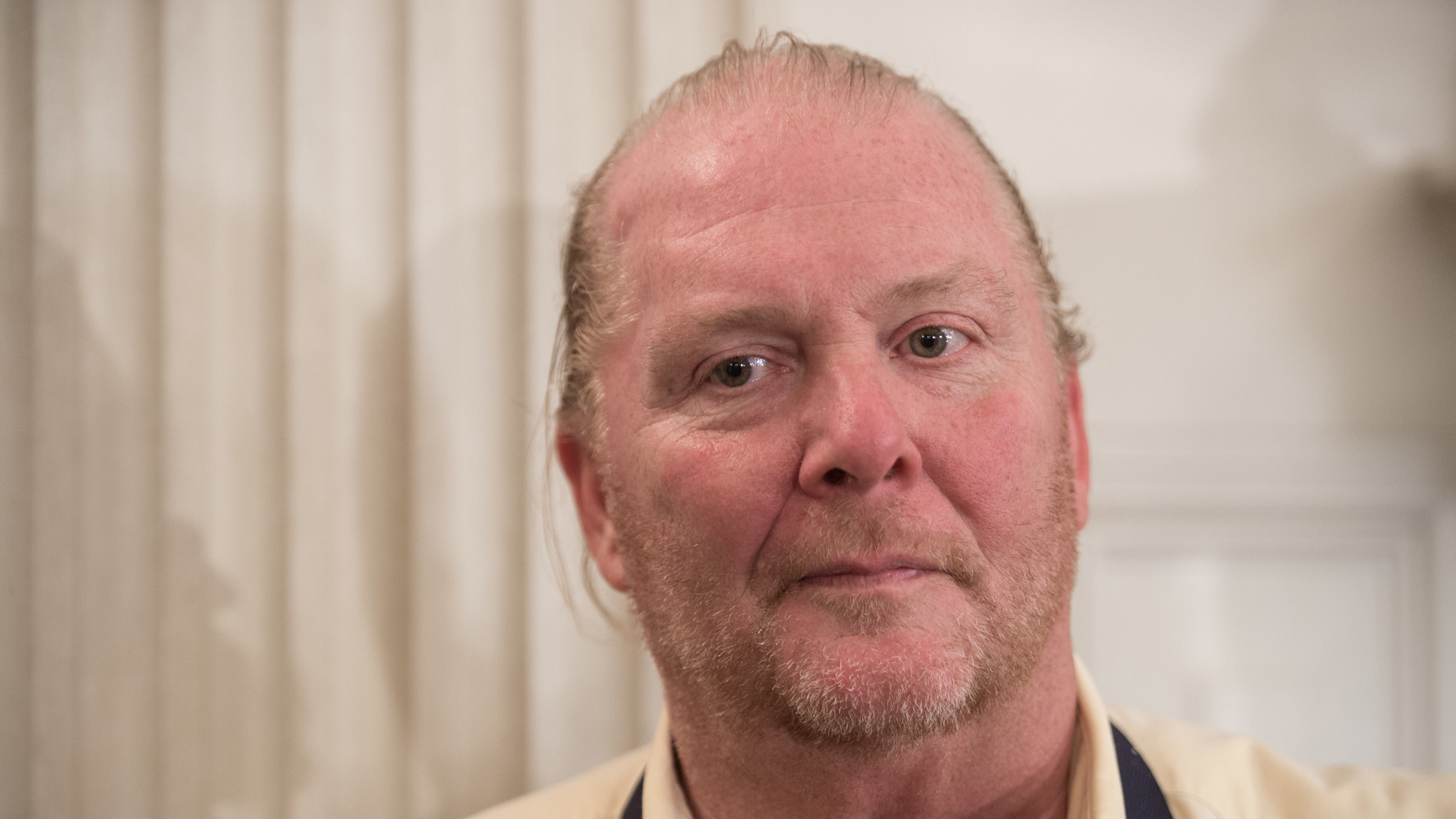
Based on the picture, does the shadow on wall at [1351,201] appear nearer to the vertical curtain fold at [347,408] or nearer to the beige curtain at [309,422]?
the beige curtain at [309,422]

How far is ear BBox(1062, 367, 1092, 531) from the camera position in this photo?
1.14 metres

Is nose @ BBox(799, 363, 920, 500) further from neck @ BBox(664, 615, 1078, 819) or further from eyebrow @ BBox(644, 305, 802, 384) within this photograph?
neck @ BBox(664, 615, 1078, 819)

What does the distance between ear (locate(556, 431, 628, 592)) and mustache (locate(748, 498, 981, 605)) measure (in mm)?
280

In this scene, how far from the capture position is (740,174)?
3.20 ft

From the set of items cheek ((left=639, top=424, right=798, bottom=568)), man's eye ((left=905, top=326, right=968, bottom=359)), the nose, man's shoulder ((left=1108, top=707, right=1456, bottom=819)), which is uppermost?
man's eye ((left=905, top=326, right=968, bottom=359))

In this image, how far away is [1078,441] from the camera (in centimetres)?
119

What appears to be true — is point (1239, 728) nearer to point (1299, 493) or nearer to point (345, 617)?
point (1299, 493)

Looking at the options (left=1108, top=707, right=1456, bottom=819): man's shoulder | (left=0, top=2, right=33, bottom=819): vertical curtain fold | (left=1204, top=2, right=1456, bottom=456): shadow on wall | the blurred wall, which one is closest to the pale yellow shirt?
(left=1108, top=707, right=1456, bottom=819): man's shoulder

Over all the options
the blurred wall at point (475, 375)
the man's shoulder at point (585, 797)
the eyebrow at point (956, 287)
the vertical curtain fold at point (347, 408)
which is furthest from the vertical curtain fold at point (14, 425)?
the eyebrow at point (956, 287)

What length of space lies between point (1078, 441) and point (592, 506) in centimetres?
67

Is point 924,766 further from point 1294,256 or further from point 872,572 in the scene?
point 1294,256

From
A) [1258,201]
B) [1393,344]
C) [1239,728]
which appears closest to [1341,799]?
[1239,728]

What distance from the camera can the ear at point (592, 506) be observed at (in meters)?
1.13

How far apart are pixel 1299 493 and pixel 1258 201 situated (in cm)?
47
